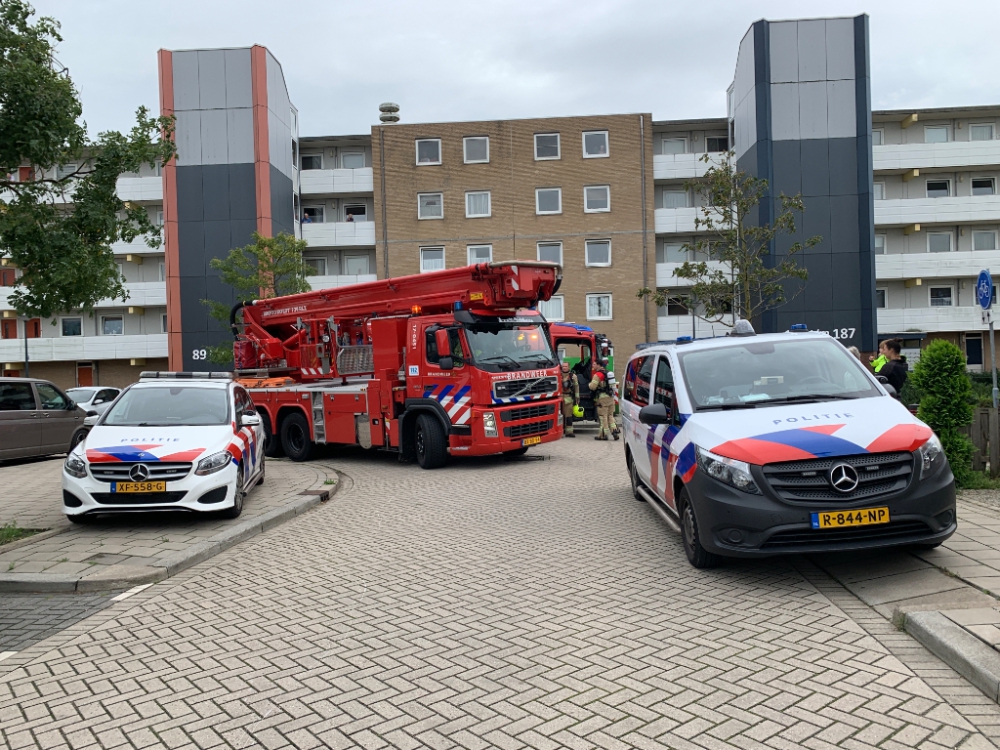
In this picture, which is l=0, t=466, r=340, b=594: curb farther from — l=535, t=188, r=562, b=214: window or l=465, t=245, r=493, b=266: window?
l=535, t=188, r=562, b=214: window

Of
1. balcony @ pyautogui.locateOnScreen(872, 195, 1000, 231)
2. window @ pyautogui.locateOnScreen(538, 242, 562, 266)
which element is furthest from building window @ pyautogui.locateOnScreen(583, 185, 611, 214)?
balcony @ pyautogui.locateOnScreen(872, 195, 1000, 231)

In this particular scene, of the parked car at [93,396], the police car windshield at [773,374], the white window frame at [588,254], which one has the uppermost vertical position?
the white window frame at [588,254]

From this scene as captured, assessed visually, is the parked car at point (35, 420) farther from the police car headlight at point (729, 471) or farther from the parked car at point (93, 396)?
the police car headlight at point (729, 471)

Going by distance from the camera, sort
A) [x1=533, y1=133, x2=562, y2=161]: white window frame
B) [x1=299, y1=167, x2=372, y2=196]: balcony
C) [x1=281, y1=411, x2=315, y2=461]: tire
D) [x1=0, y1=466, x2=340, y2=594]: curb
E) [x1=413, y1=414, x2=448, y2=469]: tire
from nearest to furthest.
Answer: [x1=0, y1=466, x2=340, y2=594]: curb, [x1=413, y1=414, x2=448, y2=469]: tire, [x1=281, y1=411, x2=315, y2=461]: tire, [x1=533, y1=133, x2=562, y2=161]: white window frame, [x1=299, y1=167, x2=372, y2=196]: balcony

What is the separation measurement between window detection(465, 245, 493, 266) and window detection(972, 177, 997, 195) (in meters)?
24.7

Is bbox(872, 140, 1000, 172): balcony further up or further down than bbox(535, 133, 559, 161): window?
further down

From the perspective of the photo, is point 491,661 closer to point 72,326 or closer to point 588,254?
point 588,254

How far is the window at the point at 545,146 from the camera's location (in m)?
41.2

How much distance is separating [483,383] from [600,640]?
906 centimetres

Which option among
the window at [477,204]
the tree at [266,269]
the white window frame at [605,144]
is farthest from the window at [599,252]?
the tree at [266,269]

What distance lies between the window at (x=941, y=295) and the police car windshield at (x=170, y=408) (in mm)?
40613

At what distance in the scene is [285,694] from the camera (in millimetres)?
4211

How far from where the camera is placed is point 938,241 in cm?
4244

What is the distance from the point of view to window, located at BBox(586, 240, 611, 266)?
134 ft
